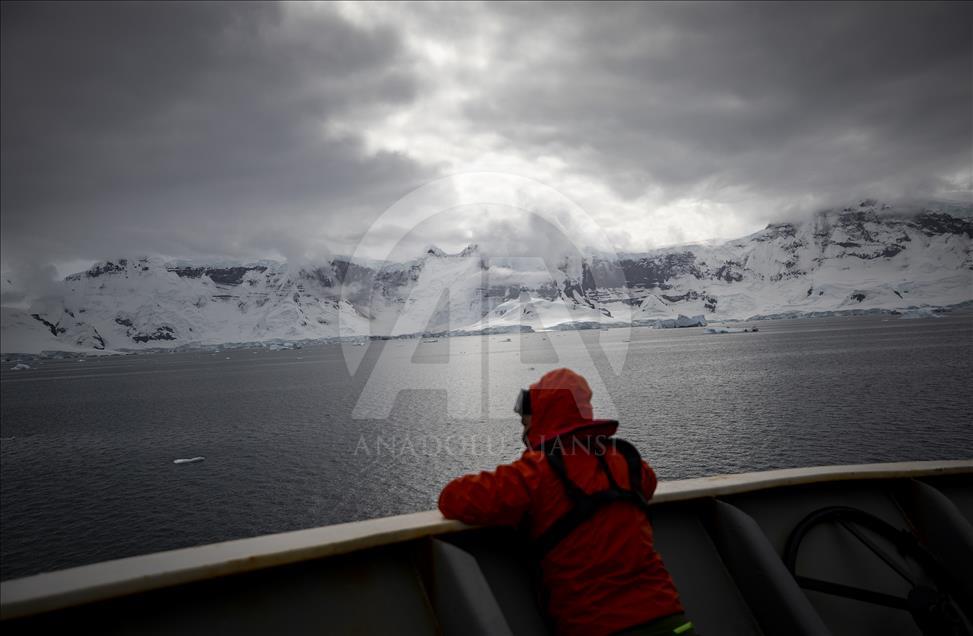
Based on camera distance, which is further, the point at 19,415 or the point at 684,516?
the point at 19,415

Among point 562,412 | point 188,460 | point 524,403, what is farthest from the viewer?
point 188,460

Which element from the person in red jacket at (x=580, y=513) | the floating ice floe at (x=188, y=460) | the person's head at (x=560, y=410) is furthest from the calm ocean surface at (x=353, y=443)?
the person's head at (x=560, y=410)

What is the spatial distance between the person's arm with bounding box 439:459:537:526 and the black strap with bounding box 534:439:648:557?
5.9 inches

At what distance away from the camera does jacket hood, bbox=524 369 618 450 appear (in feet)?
9.55

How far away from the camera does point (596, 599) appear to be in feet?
8.87

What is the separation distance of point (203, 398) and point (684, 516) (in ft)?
178


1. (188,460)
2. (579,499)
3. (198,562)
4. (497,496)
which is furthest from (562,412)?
(188,460)

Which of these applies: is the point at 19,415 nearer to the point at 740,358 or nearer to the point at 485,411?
the point at 485,411

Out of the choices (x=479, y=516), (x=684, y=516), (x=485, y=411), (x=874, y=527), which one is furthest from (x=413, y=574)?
(x=485, y=411)

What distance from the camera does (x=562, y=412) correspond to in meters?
2.96

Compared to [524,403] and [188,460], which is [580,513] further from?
[188,460]

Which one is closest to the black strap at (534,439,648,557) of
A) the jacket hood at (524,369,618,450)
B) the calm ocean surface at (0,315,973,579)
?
the jacket hood at (524,369,618,450)

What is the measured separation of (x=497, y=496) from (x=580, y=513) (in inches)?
17.5

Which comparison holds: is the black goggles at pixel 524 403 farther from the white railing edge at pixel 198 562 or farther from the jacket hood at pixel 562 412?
the white railing edge at pixel 198 562
